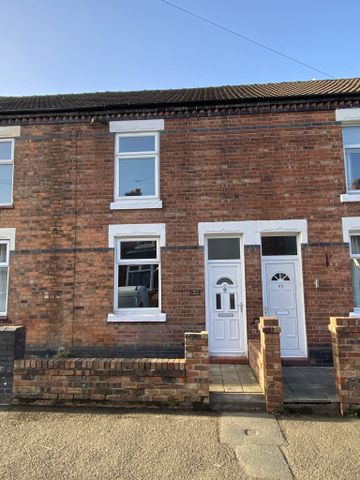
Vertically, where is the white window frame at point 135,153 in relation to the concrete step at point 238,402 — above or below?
above

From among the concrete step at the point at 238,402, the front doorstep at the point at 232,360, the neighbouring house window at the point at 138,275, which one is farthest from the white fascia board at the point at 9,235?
the concrete step at the point at 238,402

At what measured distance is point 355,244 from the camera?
8.08 meters

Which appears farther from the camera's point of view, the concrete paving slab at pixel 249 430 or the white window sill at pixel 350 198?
the white window sill at pixel 350 198

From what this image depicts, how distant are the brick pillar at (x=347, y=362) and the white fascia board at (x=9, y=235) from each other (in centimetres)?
680

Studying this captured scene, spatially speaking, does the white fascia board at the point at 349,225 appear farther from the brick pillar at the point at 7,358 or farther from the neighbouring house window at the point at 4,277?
the neighbouring house window at the point at 4,277

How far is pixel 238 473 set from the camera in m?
3.65

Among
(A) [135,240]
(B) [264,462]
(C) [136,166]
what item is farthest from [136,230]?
(B) [264,462]

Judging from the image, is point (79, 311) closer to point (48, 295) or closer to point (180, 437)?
point (48, 295)

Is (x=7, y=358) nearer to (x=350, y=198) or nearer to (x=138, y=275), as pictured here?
(x=138, y=275)

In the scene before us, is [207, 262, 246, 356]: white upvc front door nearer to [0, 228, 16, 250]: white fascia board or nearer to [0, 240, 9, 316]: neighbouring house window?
[0, 228, 16, 250]: white fascia board

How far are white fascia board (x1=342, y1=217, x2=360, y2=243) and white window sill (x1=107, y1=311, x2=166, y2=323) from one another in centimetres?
411

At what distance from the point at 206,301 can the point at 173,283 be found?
790 millimetres

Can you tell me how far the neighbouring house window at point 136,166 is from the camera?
8.55m

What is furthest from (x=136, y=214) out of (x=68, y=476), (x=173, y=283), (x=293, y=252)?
(x=68, y=476)
